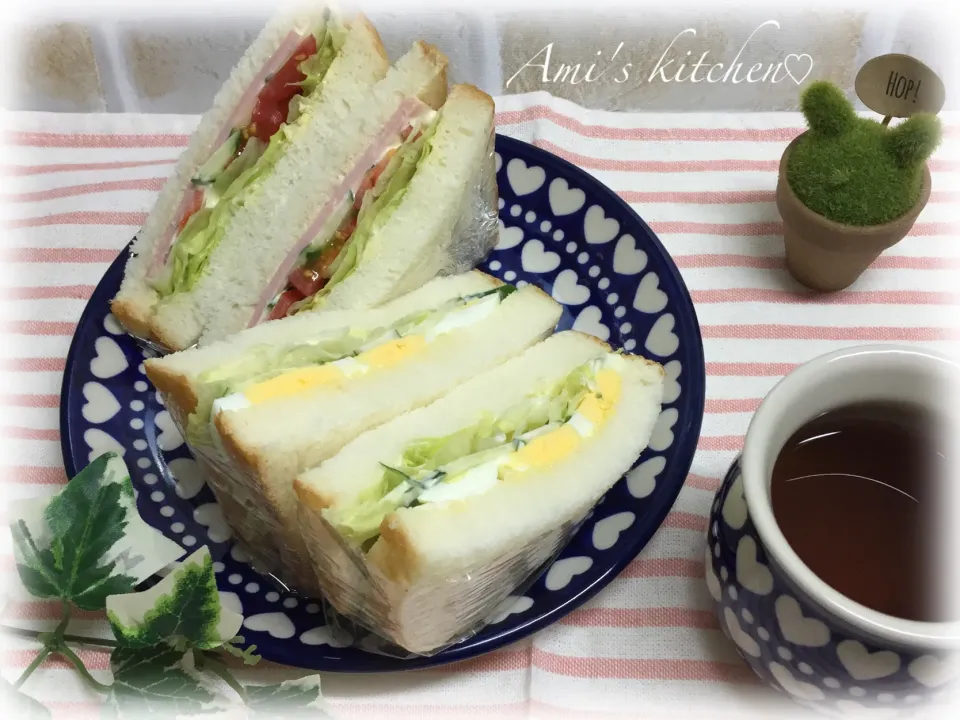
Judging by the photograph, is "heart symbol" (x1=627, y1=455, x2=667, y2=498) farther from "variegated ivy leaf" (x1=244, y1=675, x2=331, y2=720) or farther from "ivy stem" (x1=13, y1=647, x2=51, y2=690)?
"ivy stem" (x1=13, y1=647, x2=51, y2=690)

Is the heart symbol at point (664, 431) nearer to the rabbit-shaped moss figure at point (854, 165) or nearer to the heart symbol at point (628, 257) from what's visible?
the heart symbol at point (628, 257)

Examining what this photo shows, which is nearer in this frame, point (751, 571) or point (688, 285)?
point (751, 571)

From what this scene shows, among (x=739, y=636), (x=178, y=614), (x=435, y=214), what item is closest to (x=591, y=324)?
(x=435, y=214)

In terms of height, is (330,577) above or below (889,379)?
below

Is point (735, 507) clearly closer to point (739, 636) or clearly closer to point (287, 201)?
point (739, 636)

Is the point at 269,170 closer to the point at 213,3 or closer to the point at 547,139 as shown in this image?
the point at 547,139

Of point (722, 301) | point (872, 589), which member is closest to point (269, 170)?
point (722, 301)

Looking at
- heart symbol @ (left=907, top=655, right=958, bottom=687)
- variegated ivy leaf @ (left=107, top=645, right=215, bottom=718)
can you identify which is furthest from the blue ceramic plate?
heart symbol @ (left=907, top=655, right=958, bottom=687)
